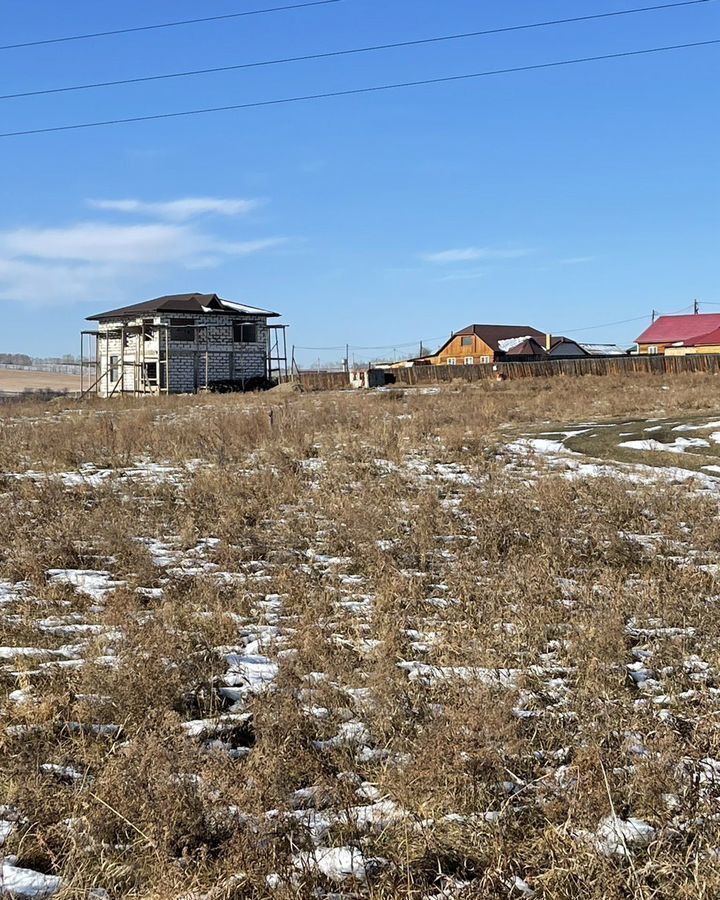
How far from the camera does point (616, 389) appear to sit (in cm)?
3023


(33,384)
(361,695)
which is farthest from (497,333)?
(361,695)

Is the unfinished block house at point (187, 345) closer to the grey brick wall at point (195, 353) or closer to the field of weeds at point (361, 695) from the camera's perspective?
the grey brick wall at point (195, 353)

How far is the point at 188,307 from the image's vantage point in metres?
50.4

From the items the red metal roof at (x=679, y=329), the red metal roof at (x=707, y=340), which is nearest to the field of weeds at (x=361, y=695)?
the red metal roof at (x=707, y=340)

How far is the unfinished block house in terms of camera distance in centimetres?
4975

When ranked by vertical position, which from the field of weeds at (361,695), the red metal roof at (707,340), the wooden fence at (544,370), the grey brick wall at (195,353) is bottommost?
the field of weeds at (361,695)

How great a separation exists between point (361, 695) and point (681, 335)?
78.8m

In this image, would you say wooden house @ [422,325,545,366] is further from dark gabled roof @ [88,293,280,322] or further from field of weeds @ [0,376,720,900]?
field of weeds @ [0,376,720,900]

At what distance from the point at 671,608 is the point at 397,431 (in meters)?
11.5

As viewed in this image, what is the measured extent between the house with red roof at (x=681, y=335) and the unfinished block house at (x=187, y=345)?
38255 millimetres

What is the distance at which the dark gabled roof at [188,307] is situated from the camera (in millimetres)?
50156

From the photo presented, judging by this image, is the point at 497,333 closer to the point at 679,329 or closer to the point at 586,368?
the point at 679,329

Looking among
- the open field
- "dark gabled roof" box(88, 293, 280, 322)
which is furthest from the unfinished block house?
the open field

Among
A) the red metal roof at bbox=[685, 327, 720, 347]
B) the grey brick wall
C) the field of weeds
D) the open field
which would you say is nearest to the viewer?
the field of weeds
